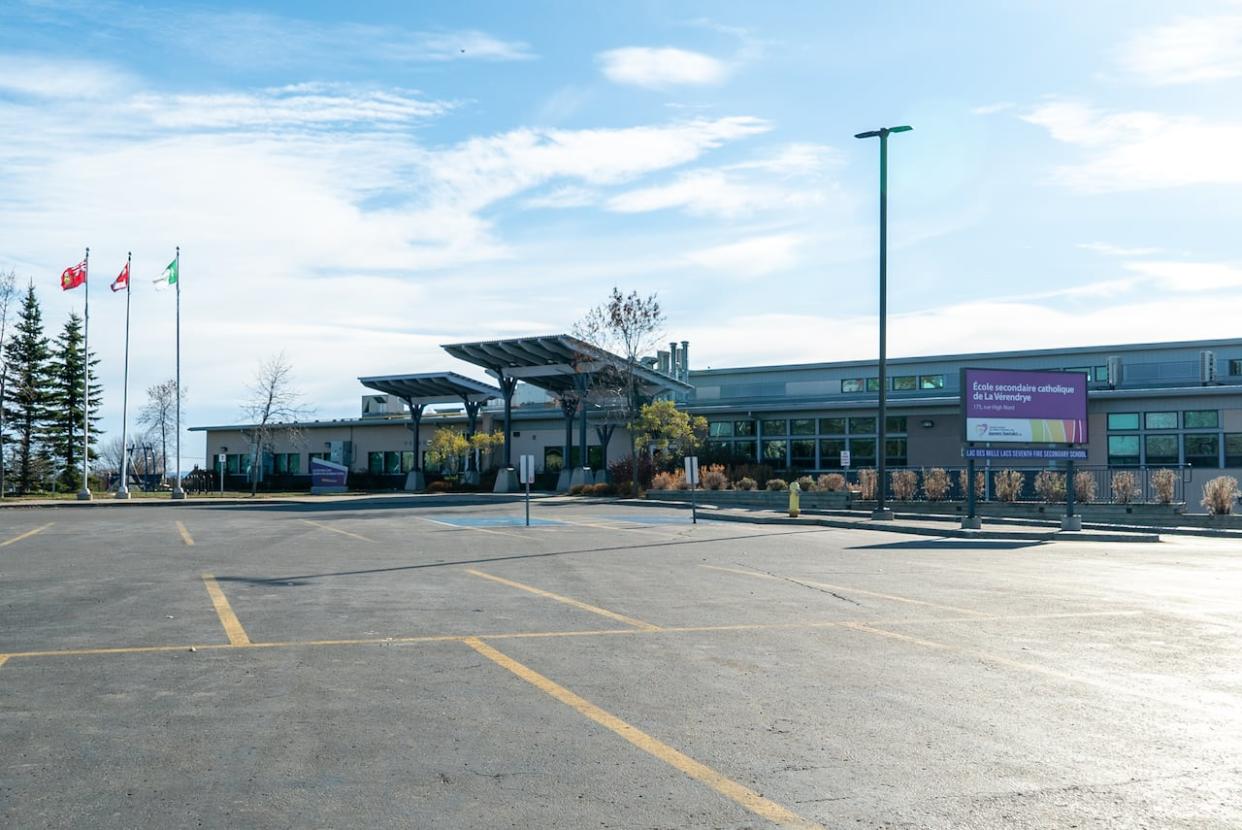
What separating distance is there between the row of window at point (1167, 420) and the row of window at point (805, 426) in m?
9.23

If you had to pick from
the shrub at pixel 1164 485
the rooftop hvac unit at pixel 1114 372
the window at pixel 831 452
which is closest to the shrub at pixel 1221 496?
the shrub at pixel 1164 485

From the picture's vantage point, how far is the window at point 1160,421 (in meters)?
44.2

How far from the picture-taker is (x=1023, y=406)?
28.3 meters

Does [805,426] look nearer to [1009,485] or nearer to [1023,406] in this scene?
[1009,485]

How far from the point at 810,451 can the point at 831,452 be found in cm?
118

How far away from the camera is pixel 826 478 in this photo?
40438mm

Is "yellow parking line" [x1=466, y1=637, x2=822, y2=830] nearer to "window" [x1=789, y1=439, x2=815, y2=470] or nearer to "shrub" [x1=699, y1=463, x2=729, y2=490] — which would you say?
"shrub" [x1=699, y1=463, x2=729, y2=490]

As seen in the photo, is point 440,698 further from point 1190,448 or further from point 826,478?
point 1190,448

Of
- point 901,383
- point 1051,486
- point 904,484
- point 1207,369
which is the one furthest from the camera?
point 901,383

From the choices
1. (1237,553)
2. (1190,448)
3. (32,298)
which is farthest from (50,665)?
(32,298)

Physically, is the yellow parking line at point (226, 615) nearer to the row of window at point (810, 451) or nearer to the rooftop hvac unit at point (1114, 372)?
the row of window at point (810, 451)

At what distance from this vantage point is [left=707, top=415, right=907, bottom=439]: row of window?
52094 millimetres

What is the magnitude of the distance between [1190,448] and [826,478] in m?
15.4

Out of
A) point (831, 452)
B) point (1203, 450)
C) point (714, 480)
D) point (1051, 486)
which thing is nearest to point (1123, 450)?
point (1203, 450)
